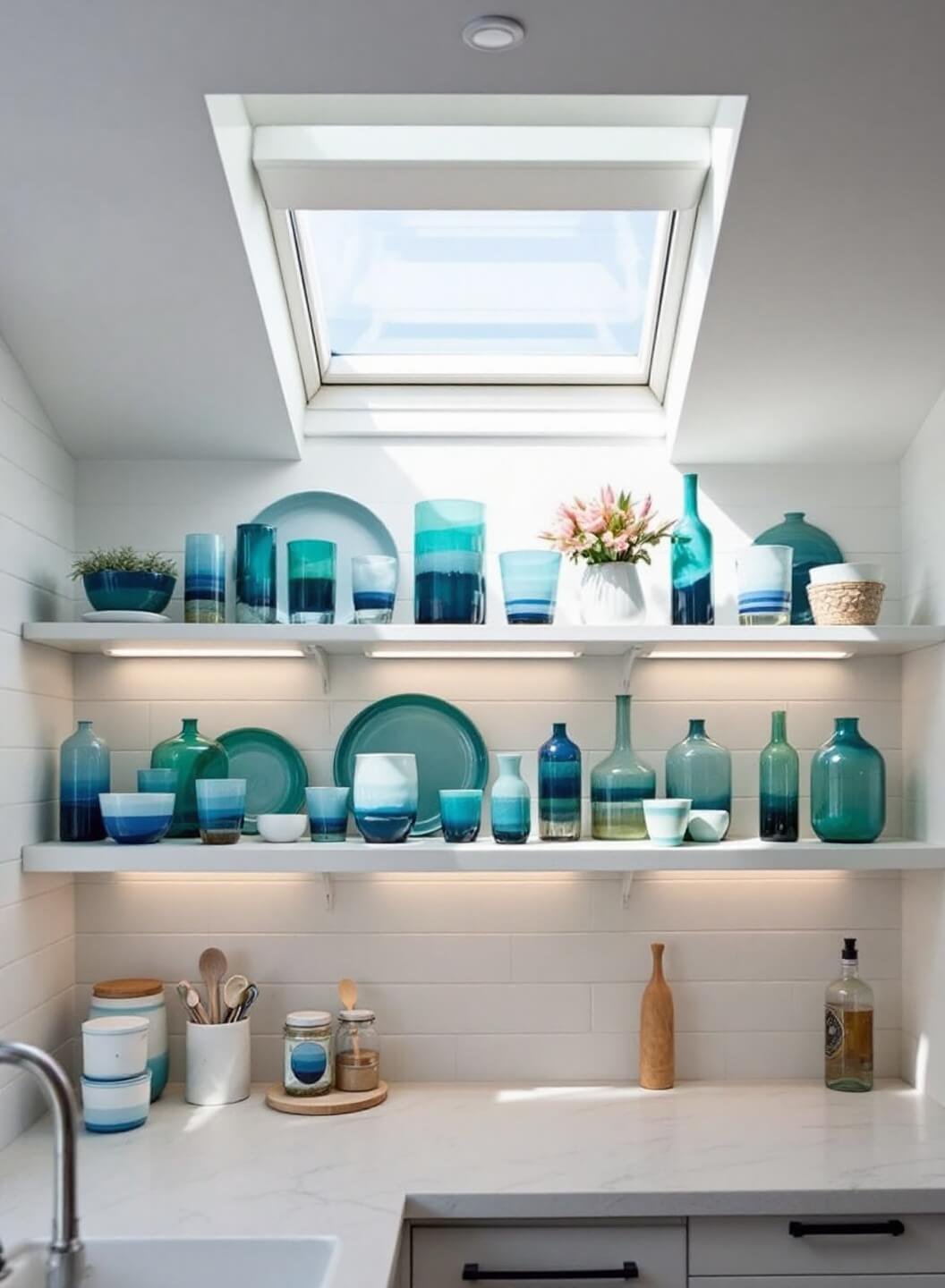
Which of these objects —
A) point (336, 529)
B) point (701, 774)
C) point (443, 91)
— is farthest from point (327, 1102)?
point (443, 91)

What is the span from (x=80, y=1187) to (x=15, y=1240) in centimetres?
22

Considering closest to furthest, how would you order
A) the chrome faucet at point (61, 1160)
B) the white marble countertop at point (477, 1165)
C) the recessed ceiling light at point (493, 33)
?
the chrome faucet at point (61, 1160) < the recessed ceiling light at point (493, 33) < the white marble countertop at point (477, 1165)

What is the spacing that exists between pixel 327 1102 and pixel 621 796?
0.83 m

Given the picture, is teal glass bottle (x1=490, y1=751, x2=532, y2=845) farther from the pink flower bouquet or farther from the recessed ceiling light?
the recessed ceiling light

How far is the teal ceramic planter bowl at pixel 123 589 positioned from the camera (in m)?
2.60

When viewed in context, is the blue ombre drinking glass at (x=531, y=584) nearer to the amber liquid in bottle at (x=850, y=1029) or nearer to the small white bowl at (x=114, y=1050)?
the amber liquid in bottle at (x=850, y=1029)

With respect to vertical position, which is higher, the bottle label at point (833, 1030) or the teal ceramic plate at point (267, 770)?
the teal ceramic plate at point (267, 770)

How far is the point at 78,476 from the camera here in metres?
2.87

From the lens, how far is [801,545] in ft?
9.38

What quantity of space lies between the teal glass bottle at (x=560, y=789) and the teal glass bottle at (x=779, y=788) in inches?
15.2

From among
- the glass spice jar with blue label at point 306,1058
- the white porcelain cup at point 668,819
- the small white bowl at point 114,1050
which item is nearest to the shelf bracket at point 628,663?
the white porcelain cup at point 668,819

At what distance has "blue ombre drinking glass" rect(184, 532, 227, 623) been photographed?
2.65 meters

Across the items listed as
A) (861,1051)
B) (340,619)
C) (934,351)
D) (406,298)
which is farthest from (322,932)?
(934,351)

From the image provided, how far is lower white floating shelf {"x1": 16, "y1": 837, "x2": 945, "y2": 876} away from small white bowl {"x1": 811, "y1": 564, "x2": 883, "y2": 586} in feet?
1.73
